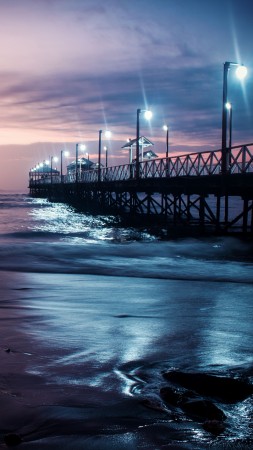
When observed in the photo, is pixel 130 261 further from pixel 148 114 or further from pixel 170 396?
pixel 148 114

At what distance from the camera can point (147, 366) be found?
4848 millimetres

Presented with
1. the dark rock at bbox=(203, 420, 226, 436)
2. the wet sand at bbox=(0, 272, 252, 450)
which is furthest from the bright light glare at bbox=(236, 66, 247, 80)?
the dark rock at bbox=(203, 420, 226, 436)

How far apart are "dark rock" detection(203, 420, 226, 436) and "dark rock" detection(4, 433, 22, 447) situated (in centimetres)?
125

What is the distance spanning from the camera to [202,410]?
370 centimetres

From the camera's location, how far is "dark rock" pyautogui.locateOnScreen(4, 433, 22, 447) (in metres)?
3.24

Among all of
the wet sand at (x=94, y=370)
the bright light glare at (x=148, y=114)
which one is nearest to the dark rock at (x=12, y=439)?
the wet sand at (x=94, y=370)

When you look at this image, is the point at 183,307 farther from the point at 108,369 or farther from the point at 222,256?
the point at 222,256

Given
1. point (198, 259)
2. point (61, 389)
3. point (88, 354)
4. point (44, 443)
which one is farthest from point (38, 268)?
point (44, 443)

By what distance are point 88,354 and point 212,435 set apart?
6.83 ft

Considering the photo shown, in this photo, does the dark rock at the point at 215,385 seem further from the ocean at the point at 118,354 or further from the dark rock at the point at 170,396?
the dark rock at the point at 170,396

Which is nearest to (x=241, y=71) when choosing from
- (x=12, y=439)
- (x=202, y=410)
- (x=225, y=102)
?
(x=225, y=102)

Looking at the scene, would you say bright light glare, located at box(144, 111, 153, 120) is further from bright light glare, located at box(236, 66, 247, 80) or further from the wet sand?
the wet sand

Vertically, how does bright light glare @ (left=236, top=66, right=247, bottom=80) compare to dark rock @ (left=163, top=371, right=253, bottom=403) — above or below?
above

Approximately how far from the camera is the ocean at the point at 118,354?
3.45m
